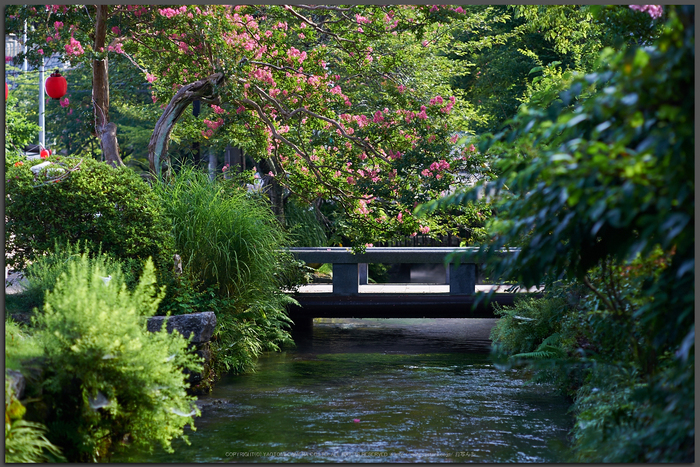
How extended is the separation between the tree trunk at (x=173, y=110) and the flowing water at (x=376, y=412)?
3084 millimetres

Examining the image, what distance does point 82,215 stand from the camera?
24.3 feet

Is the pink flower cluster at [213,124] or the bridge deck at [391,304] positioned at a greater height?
the pink flower cluster at [213,124]

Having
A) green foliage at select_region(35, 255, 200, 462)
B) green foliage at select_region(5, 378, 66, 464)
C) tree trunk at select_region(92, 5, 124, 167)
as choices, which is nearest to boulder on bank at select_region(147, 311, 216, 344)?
green foliage at select_region(35, 255, 200, 462)

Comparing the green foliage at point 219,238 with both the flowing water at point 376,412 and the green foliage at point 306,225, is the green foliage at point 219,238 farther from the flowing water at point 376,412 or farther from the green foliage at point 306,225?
the green foliage at point 306,225

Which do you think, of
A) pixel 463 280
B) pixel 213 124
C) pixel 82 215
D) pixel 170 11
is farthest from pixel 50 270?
pixel 463 280

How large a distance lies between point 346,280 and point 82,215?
4.64m

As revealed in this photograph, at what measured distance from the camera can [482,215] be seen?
8922mm

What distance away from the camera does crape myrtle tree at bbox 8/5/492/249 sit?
8.75 m

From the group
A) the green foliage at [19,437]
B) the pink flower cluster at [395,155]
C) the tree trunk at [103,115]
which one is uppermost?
the tree trunk at [103,115]

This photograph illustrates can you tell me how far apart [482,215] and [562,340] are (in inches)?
85.0

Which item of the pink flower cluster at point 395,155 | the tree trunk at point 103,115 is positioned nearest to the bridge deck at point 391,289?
the pink flower cluster at point 395,155

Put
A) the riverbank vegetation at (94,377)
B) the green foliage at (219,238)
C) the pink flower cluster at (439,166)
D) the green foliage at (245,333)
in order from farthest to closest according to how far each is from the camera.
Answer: the pink flower cluster at (439,166) < the green foliage at (219,238) < the green foliage at (245,333) < the riverbank vegetation at (94,377)

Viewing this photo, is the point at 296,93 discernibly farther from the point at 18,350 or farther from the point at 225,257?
the point at 18,350

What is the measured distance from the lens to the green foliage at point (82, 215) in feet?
23.7
